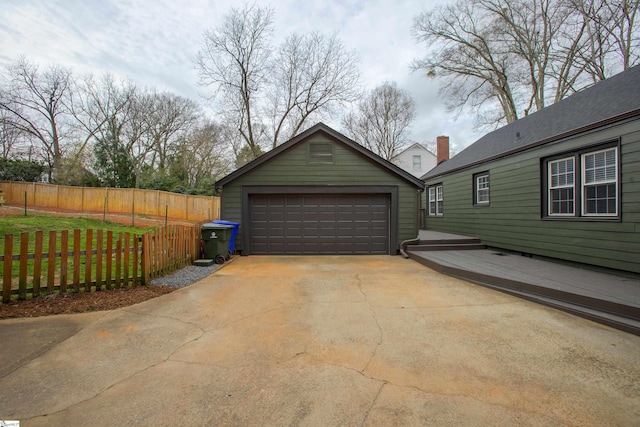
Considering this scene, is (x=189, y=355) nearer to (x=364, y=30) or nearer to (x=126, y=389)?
(x=126, y=389)

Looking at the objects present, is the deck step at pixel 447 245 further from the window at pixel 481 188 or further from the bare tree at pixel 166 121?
the bare tree at pixel 166 121

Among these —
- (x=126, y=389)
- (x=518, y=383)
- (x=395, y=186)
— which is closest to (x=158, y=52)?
(x=395, y=186)

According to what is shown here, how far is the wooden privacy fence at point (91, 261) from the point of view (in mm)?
4156

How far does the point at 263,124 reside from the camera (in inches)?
875

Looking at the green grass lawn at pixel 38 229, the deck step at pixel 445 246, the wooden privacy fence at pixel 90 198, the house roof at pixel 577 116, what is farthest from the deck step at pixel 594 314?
the wooden privacy fence at pixel 90 198

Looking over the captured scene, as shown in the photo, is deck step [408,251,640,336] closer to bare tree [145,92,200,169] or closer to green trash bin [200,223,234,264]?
green trash bin [200,223,234,264]

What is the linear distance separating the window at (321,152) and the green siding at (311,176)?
0.50 ft

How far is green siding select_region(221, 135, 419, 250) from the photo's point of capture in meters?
9.66

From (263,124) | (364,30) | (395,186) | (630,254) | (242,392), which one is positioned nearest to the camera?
(242,392)

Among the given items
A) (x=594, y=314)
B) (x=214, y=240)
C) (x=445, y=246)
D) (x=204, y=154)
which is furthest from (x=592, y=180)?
(x=204, y=154)

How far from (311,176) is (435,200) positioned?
25.4ft

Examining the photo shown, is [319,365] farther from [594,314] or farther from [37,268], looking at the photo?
Answer: [37,268]

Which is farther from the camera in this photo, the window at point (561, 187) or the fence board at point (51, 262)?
the window at point (561, 187)

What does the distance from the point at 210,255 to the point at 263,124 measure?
54.2ft
